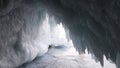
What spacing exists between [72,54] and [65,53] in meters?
0.41

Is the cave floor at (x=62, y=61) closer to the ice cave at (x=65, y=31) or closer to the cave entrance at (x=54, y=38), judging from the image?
the ice cave at (x=65, y=31)

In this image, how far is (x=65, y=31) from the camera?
7.88 m

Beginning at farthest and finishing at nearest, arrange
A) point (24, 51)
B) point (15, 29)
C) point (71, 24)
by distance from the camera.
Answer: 1. point (24, 51)
2. point (15, 29)
3. point (71, 24)

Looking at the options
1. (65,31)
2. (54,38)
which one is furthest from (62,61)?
(54,38)

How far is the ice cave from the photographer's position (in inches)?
176

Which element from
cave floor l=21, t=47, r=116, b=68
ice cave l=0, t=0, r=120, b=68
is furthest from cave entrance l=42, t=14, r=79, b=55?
cave floor l=21, t=47, r=116, b=68

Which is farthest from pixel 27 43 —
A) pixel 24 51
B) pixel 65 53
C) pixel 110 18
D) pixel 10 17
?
pixel 110 18

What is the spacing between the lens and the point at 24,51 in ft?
25.1

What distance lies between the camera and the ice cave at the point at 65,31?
14.7 ft

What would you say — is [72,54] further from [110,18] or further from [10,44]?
[110,18]

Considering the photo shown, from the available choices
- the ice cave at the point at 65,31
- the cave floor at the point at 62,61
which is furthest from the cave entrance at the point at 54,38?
the cave floor at the point at 62,61

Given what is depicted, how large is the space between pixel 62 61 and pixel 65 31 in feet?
6.02

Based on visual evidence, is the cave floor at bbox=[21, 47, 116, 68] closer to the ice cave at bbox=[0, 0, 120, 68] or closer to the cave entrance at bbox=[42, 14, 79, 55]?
the ice cave at bbox=[0, 0, 120, 68]

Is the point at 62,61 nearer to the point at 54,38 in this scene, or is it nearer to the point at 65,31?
the point at 65,31
